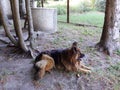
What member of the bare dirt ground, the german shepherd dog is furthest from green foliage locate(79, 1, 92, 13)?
the german shepherd dog

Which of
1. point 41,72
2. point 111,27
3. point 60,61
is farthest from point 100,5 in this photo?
point 41,72

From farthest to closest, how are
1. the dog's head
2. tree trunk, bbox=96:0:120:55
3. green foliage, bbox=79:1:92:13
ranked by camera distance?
green foliage, bbox=79:1:92:13, tree trunk, bbox=96:0:120:55, the dog's head

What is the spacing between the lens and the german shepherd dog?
3.24 metres

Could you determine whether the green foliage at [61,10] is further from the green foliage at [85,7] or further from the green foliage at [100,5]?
the green foliage at [100,5]

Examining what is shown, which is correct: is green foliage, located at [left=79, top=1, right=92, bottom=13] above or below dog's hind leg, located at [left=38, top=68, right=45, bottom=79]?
above

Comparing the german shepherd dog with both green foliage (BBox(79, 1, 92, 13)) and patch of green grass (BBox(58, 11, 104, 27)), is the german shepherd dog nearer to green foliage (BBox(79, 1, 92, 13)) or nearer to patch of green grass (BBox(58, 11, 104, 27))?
patch of green grass (BBox(58, 11, 104, 27))

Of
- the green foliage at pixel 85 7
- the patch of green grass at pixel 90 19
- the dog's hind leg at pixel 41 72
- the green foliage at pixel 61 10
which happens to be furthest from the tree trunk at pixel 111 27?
the green foliage at pixel 61 10

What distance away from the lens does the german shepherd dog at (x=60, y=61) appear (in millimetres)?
3236

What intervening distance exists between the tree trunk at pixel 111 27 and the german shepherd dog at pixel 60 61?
1.17m

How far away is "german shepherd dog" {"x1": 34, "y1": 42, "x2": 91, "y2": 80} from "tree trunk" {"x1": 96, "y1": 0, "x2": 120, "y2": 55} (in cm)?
117

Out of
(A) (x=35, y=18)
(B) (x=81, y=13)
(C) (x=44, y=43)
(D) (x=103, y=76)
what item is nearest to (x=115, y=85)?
(D) (x=103, y=76)

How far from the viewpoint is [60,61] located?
3438 millimetres

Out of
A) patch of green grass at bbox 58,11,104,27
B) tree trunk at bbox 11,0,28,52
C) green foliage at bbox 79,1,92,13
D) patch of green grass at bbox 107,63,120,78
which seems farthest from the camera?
green foliage at bbox 79,1,92,13

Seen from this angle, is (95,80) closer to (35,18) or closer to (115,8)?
(115,8)
